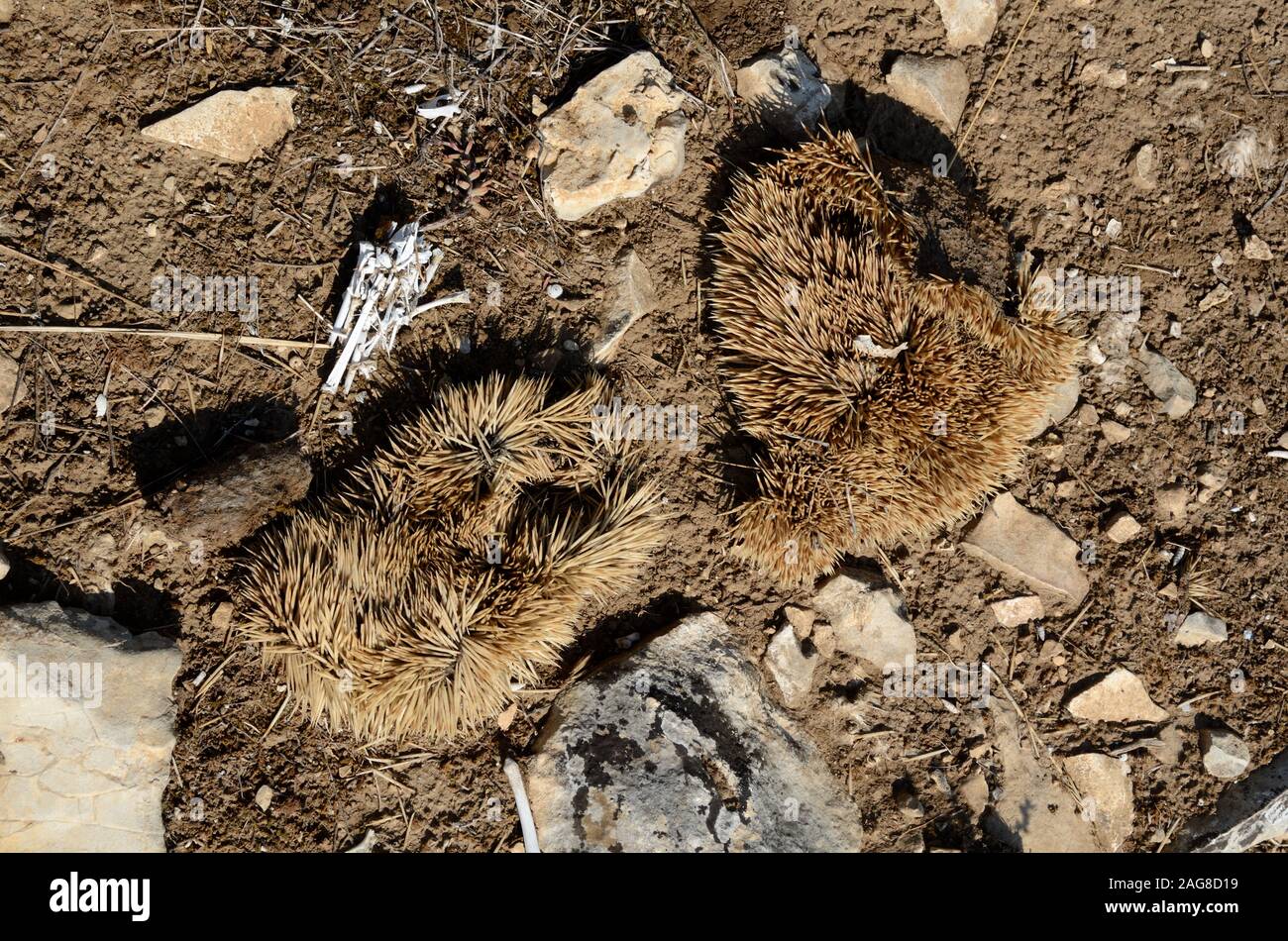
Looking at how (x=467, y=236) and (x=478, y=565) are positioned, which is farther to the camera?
(x=467, y=236)

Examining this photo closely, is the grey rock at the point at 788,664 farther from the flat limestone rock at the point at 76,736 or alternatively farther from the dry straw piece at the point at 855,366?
the flat limestone rock at the point at 76,736

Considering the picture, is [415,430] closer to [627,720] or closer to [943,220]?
[627,720]

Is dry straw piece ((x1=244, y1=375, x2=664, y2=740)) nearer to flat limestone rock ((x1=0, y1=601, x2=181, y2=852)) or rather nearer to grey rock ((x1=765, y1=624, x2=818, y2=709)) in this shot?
flat limestone rock ((x1=0, y1=601, x2=181, y2=852))

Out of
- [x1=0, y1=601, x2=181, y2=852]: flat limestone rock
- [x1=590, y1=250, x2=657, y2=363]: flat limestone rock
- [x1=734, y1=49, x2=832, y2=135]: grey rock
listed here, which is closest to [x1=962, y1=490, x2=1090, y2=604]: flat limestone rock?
[x1=590, y1=250, x2=657, y2=363]: flat limestone rock

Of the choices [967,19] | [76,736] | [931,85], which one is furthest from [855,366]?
[76,736]

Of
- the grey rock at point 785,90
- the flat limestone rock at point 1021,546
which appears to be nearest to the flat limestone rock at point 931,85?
the grey rock at point 785,90

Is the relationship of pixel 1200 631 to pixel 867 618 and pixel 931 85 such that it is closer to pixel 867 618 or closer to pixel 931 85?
pixel 867 618
